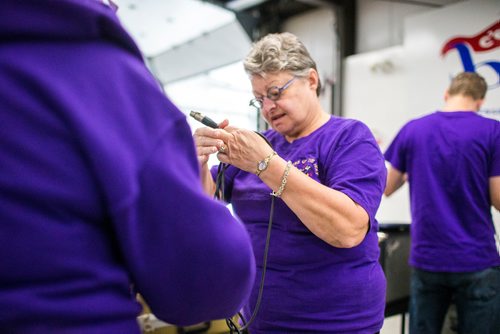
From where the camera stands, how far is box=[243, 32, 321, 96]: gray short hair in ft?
3.67

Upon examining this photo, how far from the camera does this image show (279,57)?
112 centimetres

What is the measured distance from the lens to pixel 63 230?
1.33ft

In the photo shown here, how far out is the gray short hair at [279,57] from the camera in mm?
1119

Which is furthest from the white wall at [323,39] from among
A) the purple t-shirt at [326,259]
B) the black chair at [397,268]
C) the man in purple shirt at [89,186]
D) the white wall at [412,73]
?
the man in purple shirt at [89,186]

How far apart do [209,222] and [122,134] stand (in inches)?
5.2

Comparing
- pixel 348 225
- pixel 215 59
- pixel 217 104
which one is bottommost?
pixel 217 104

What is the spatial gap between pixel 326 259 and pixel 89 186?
0.72 metres

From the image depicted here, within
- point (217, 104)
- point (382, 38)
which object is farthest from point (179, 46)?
point (382, 38)

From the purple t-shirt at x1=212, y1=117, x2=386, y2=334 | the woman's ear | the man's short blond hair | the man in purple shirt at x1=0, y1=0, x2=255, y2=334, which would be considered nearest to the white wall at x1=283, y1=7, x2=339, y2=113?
the man's short blond hair

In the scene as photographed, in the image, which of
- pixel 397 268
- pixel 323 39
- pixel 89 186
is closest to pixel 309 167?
pixel 89 186

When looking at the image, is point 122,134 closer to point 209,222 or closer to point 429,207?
point 209,222

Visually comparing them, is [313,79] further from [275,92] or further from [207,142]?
[207,142]

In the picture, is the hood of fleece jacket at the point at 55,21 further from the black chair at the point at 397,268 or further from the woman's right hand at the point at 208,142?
the black chair at the point at 397,268

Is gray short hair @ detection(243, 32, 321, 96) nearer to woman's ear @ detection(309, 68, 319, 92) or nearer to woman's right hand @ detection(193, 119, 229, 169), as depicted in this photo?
woman's ear @ detection(309, 68, 319, 92)
